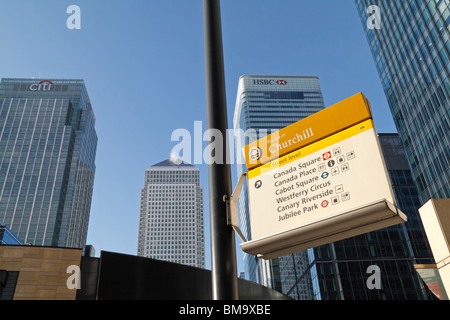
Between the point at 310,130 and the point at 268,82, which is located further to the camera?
the point at 268,82

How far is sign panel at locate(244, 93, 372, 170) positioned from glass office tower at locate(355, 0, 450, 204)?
62.0m

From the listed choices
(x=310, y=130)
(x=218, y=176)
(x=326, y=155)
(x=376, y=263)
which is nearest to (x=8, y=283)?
(x=218, y=176)

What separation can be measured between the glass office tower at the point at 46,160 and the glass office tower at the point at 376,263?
91914 mm

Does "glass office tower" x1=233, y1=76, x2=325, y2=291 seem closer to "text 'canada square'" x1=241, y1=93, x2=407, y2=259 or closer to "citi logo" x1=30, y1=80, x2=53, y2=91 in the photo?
"citi logo" x1=30, y1=80, x2=53, y2=91

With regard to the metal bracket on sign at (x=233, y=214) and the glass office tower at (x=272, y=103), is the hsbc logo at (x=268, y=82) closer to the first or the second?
the glass office tower at (x=272, y=103)

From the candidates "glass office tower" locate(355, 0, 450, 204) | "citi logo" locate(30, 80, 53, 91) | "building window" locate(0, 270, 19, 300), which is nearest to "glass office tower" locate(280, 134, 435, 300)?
"glass office tower" locate(355, 0, 450, 204)

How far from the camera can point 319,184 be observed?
2.75 m

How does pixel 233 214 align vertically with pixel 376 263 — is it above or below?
below

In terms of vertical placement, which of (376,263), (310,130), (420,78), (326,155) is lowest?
(326,155)

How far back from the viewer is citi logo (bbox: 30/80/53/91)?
159125 millimetres

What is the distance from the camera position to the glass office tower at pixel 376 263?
79.7m

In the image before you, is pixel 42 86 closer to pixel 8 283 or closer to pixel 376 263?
pixel 376 263

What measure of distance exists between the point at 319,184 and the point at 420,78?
70418 millimetres
